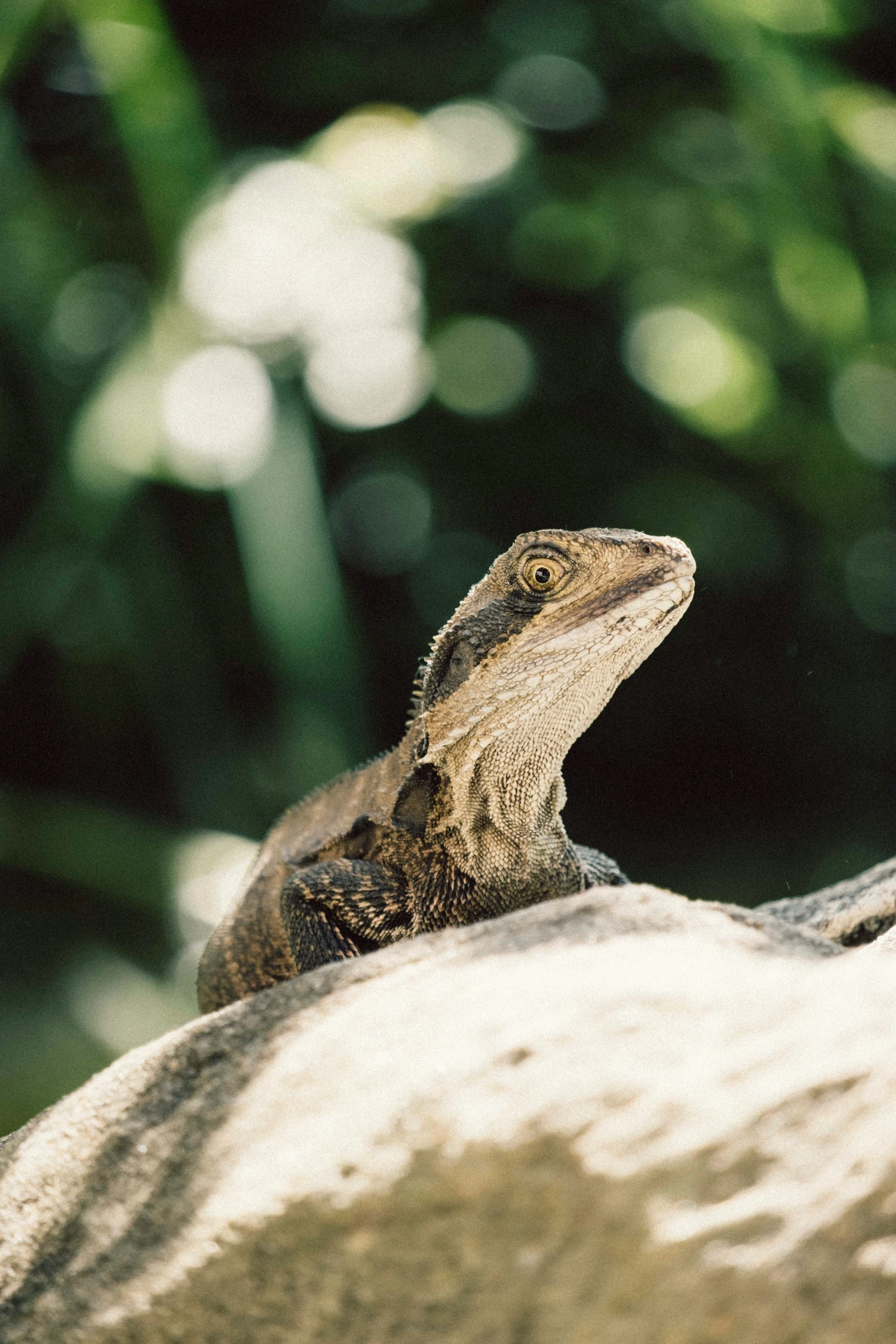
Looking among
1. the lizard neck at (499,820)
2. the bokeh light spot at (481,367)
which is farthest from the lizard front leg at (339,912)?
the bokeh light spot at (481,367)

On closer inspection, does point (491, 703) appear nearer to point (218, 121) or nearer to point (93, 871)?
point (93, 871)

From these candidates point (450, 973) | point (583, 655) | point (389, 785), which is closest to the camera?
point (450, 973)

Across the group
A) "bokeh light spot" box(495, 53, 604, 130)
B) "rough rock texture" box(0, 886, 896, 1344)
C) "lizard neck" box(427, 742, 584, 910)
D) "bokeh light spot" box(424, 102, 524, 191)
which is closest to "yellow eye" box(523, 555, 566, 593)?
"lizard neck" box(427, 742, 584, 910)

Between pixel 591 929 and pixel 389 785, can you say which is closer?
pixel 591 929

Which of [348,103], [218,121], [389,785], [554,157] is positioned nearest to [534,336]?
Result: [554,157]

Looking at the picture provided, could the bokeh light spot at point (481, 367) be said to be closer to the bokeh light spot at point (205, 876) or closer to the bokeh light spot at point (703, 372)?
the bokeh light spot at point (703, 372)

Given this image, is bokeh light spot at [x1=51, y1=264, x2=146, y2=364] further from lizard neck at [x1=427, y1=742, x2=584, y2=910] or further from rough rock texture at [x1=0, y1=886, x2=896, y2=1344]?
rough rock texture at [x1=0, y1=886, x2=896, y2=1344]
